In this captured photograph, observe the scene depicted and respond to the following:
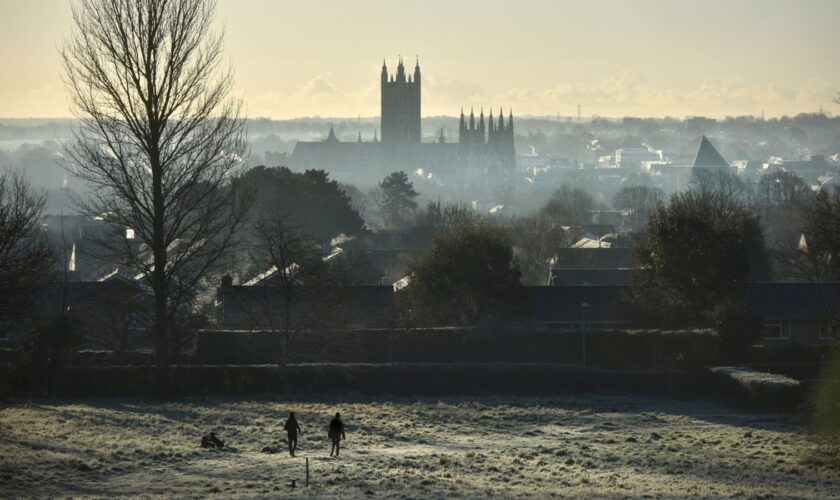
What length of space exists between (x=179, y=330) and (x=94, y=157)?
267 inches

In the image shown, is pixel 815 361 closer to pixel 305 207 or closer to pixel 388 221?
pixel 305 207

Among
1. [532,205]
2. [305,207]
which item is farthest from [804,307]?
[532,205]

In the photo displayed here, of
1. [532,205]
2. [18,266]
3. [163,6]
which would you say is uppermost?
[532,205]

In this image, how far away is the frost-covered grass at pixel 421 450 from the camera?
2319cm

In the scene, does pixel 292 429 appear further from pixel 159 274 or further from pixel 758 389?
pixel 758 389

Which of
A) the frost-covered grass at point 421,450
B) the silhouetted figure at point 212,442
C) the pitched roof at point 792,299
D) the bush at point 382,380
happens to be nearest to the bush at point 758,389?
the frost-covered grass at point 421,450

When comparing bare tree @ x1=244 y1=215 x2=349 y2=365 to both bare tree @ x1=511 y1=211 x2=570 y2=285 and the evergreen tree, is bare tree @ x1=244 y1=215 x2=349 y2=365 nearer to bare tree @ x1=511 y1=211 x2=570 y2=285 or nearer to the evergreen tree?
bare tree @ x1=511 y1=211 x2=570 y2=285

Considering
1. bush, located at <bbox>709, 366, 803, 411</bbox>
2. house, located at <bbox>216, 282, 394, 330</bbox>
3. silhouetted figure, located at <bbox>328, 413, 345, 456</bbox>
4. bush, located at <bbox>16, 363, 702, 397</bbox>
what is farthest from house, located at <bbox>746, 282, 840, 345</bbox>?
silhouetted figure, located at <bbox>328, 413, 345, 456</bbox>

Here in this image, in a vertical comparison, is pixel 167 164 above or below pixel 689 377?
above

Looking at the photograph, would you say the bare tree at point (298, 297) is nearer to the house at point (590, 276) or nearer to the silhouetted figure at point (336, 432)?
the silhouetted figure at point (336, 432)

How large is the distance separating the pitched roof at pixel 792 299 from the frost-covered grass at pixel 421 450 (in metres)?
13.5

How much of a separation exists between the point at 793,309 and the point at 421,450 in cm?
2449

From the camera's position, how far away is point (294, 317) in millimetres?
40000

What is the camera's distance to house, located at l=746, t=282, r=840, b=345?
153ft
